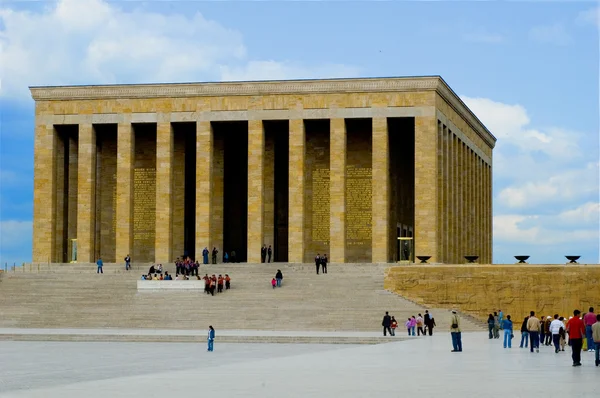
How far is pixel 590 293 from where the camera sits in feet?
130

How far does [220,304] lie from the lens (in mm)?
38844

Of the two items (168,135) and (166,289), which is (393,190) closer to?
(168,135)

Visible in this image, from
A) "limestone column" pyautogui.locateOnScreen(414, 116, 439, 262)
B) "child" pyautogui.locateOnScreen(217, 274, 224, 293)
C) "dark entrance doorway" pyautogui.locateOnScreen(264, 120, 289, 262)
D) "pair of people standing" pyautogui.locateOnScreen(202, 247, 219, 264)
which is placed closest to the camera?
"child" pyautogui.locateOnScreen(217, 274, 224, 293)

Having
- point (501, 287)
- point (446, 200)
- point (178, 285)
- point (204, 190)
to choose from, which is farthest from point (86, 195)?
point (501, 287)

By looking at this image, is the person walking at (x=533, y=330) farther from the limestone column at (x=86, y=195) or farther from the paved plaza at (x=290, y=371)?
the limestone column at (x=86, y=195)

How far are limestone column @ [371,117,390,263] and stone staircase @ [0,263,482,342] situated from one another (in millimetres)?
3724

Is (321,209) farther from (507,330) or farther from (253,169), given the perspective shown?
(507,330)

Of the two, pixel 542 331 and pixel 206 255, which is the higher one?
pixel 206 255

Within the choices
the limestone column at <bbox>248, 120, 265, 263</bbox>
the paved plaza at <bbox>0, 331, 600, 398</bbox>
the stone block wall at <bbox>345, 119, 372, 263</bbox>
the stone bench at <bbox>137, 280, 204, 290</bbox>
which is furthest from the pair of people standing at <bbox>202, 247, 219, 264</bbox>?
the paved plaza at <bbox>0, 331, 600, 398</bbox>

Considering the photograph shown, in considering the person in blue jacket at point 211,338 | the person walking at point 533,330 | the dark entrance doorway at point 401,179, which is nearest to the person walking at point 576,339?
the person walking at point 533,330

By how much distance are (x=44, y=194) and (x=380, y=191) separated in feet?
55.5

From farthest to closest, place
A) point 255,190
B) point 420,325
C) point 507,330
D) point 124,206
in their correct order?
point 124,206 < point 255,190 < point 420,325 < point 507,330

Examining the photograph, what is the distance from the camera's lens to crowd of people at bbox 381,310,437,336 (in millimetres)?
33031

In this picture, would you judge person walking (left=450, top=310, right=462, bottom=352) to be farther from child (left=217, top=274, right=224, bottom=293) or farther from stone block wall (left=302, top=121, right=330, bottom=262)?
stone block wall (left=302, top=121, right=330, bottom=262)
